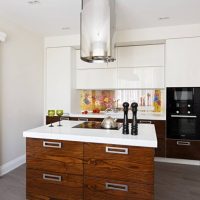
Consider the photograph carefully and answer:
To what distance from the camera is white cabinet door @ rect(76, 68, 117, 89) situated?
4133 millimetres

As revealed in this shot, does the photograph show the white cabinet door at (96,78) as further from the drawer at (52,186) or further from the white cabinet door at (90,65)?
the drawer at (52,186)

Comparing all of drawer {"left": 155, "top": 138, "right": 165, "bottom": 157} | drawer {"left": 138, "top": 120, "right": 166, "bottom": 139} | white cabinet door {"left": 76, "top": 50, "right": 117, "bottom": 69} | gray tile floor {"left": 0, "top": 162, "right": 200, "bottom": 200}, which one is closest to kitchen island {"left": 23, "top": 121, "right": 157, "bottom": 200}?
gray tile floor {"left": 0, "top": 162, "right": 200, "bottom": 200}

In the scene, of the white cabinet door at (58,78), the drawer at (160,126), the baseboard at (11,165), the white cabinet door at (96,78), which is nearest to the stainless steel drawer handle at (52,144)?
the baseboard at (11,165)

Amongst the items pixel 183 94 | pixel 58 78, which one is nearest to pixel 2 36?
pixel 58 78

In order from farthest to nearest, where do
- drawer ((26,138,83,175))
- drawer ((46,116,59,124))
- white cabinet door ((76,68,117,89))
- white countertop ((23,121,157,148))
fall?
white cabinet door ((76,68,117,89)) → drawer ((46,116,59,124)) → drawer ((26,138,83,175)) → white countertop ((23,121,157,148))

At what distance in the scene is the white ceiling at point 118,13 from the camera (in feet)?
8.66

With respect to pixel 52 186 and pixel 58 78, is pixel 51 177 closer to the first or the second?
pixel 52 186

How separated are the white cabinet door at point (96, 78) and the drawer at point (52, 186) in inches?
98.6

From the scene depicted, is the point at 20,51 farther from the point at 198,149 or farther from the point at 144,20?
the point at 198,149

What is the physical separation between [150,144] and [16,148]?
2625 mm

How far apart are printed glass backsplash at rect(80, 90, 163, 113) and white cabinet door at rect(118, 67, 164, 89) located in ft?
0.96

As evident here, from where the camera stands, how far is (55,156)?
194cm

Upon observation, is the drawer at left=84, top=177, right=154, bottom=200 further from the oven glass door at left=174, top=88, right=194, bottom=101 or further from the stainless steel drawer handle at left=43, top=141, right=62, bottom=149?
the oven glass door at left=174, top=88, right=194, bottom=101

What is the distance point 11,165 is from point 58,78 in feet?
6.16
